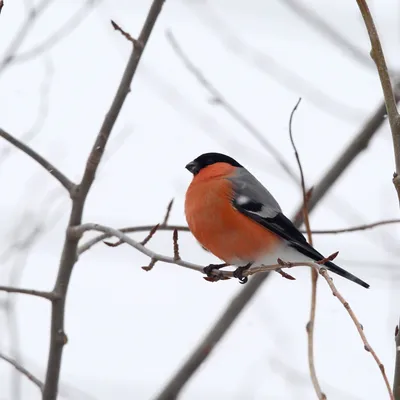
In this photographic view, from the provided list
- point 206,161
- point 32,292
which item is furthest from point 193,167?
point 32,292

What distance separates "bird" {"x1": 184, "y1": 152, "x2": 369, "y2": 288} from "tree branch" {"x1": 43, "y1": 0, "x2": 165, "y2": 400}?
66 centimetres

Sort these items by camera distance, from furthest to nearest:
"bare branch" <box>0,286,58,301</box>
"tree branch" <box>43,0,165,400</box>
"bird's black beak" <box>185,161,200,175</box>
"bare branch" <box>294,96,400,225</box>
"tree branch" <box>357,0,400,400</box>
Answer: "bird's black beak" <box>185,161,200,175</box>
"bare branch" <box>294,96,400,225</box>
"tree branch" <box>43,0,165,400</box>
"bare branch" <box>0,286,58,301</box>
"tree branch" <box>357,0,400,400</box>

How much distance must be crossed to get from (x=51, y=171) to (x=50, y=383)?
2.63 ft

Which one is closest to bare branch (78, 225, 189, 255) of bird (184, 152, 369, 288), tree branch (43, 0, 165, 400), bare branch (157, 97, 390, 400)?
tree branch (43, 0, 165, 400)

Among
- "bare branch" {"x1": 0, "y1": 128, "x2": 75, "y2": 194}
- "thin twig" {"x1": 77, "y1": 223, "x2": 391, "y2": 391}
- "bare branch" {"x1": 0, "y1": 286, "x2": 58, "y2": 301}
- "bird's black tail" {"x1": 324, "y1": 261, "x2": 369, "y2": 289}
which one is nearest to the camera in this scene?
"thin twig" {"x1": 77, "y1": 223, "x2": 391, "y2": 391}

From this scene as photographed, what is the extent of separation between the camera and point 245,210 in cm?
354

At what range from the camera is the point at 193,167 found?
13.6ft

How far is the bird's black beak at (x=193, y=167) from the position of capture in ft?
13.5

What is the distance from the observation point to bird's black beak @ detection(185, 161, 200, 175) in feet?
13.5

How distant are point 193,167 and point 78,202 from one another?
131 centimetres

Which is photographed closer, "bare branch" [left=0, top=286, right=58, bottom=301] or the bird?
"bare branch" [left=0, top=286, right=58, bottom=301]

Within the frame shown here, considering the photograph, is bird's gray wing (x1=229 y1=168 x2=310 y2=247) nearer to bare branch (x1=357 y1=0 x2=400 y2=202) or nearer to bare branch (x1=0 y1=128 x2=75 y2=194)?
bare branch (x1=0 y1=128 x2=75 y2=194)

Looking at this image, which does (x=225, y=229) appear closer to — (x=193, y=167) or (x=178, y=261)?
(x=193, y=167)

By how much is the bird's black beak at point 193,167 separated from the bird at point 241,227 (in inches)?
15.4
